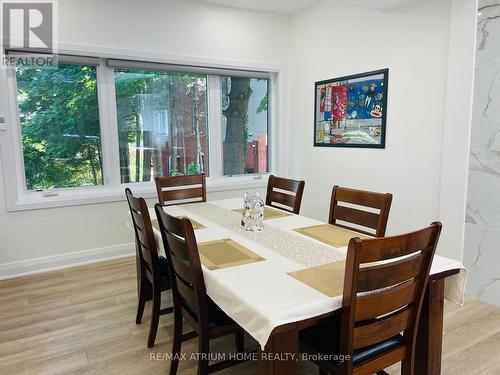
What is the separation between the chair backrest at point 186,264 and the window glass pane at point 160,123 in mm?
2308

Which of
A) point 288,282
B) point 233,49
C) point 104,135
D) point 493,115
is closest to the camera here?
point 288,282

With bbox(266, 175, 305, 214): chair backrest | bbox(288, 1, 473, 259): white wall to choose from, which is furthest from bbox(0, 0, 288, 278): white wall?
bbox(266, 175, 305, 214): chair backrest

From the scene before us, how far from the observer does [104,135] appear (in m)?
3.61

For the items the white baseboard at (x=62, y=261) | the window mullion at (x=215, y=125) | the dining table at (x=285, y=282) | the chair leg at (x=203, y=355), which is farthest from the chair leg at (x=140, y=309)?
the window mullion at (x=215, y=125)

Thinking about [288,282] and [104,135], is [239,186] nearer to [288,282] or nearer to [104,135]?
[104,135]

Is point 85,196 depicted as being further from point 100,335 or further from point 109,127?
point 100,335

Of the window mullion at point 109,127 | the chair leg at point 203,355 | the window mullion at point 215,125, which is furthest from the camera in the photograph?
the window mullion at point 215,125

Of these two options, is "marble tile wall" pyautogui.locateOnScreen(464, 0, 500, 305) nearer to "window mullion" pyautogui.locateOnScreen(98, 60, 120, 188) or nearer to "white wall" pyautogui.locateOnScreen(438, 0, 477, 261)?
"white wall" pyautogui.locateOnScreen(438, 0, 477, 261)

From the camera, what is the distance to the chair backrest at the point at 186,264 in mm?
1473

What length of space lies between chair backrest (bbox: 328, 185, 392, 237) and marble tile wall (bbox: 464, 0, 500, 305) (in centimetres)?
A: 103

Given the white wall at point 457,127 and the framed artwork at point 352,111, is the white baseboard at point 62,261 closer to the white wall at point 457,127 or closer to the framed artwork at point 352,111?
the framed artwork at point 352,111

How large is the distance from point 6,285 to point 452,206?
3724 mm

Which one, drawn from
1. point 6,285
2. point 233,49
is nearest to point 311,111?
point 233,49

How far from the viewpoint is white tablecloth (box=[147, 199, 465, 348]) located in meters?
1.19
